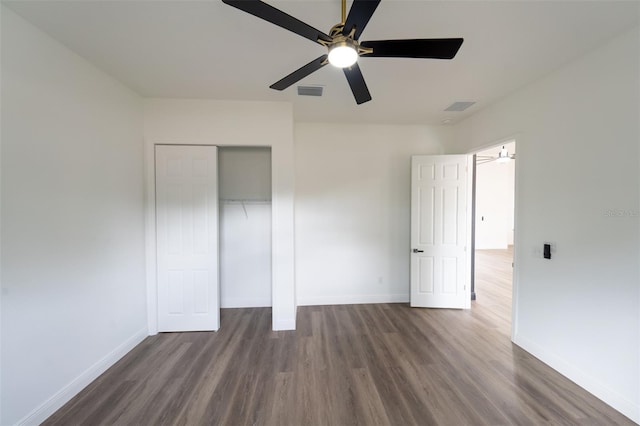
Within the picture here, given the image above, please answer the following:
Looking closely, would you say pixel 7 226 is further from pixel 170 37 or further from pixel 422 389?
pixel 422 389

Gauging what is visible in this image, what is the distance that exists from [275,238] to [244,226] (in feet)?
2.70

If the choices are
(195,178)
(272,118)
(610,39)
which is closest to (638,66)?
(610,39)

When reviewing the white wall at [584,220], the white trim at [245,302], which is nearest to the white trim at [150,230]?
the white trim at [245,302]

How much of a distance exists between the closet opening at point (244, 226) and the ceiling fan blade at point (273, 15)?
2.25 metres

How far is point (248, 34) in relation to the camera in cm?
169

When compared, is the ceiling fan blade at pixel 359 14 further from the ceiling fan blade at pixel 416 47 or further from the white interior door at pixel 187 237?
the white interior door at pixel 187 237

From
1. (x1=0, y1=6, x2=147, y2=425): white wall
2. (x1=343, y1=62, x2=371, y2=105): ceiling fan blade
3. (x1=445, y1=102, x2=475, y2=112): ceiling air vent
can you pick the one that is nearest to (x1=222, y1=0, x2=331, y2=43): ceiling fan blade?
(x1=343, y1=62, x2=371, y2=105): ceiling fan blade

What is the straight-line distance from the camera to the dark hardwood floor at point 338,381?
166 cm

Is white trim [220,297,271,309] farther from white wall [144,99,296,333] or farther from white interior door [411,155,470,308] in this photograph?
white interior door [411,155,470,308]

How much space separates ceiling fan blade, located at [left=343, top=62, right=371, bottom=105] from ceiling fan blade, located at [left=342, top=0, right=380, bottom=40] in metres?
0.22

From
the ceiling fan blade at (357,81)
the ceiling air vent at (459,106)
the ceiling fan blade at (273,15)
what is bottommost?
the ceiling fan blade at (357,81)

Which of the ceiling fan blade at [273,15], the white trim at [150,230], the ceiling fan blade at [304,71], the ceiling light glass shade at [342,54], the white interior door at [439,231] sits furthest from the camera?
the white interior door at [439,231]

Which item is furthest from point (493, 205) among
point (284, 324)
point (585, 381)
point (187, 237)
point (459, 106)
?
point (187, 237)

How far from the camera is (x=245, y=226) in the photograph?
337 cm
